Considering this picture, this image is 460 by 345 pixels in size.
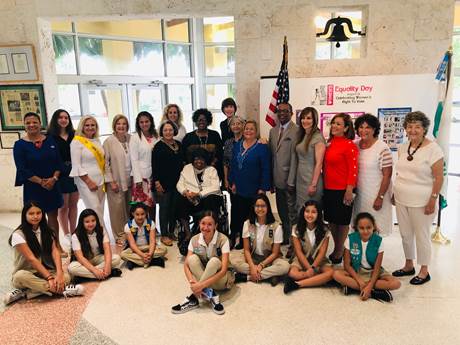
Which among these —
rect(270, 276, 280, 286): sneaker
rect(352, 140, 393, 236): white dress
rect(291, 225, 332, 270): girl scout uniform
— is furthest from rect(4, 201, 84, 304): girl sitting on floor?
rect(352, 140, 393, 236): white dress

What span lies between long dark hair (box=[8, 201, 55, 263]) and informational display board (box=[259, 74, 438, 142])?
8.99ft

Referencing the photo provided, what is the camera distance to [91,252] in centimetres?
333

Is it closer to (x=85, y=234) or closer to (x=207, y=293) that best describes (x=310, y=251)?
(x=207, y=293)

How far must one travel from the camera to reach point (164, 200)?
412cm

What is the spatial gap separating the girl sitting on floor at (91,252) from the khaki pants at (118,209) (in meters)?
0.73

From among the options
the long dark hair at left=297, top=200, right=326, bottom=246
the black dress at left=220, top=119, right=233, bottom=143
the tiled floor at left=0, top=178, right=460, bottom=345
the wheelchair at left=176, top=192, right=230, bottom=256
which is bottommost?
the tiled floor at left=0, top=178, right=460, bottom=345

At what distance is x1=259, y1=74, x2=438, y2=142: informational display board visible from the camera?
13.8 feet

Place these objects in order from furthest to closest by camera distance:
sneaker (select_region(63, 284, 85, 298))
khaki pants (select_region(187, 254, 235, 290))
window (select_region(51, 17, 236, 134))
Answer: window (select_region(51, 17, 236, 134)) < sneaker (select_region(63, 284, 85, 298)) < khaki pants (select_region(187, 254, 235, 290))

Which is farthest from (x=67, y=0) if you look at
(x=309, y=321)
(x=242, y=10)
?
(x=309, y=321)

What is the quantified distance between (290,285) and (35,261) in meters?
2.10

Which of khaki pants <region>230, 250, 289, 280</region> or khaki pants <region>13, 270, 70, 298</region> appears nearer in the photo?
khaki pants <region>13, 270, 70, 298</region>

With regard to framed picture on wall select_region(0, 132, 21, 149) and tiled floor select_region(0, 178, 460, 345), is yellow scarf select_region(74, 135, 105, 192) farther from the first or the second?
framed picture on wall select_region(0, 132, 21, 149)

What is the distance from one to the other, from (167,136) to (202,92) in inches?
242

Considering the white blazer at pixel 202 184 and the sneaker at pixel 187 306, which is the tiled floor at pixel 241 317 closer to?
the sneaker at pixel 187 306
